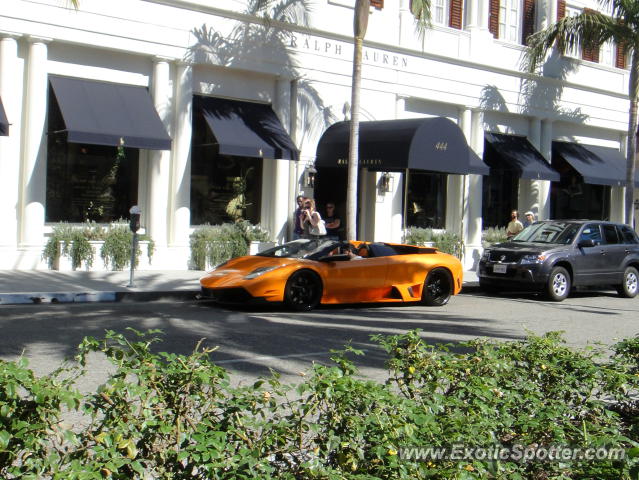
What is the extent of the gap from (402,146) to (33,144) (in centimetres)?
839

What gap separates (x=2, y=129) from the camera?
50.9ft

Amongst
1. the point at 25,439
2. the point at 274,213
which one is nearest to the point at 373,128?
the point at 274,213

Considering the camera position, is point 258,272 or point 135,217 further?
point 135,217

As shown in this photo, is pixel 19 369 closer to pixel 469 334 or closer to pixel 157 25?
pixel 469 334

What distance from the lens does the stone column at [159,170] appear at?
60.8 ft

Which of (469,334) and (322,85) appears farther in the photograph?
(322,85)

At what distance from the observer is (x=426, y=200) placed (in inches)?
969

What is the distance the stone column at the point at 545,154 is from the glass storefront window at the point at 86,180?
14231 mm

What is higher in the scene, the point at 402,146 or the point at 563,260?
the point at 402,146

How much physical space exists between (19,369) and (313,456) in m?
1.47

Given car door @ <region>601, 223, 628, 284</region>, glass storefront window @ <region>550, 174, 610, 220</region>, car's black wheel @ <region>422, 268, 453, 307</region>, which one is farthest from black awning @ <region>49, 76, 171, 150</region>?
glass storefront window @ <region>550, 174, 610, 220</region>

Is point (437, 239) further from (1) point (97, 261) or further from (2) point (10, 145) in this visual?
(2) point (10, 145)

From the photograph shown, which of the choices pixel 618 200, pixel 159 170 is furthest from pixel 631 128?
pixel 159 170

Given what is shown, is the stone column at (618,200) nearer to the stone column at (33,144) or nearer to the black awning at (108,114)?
the black awning at (108,114)
